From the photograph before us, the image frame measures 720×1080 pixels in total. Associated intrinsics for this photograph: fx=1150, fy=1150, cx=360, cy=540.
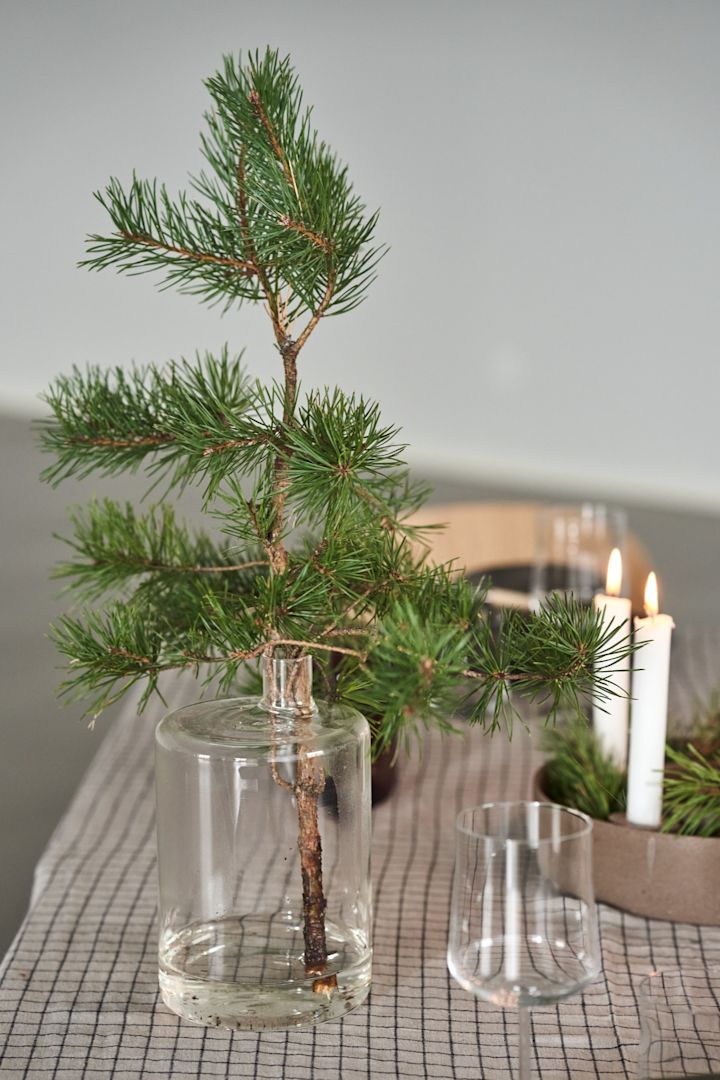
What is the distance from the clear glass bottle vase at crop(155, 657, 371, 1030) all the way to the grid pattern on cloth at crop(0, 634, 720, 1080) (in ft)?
0.07

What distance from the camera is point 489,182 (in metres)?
4.82

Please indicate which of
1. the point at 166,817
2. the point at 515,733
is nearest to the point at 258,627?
the point at 166,817

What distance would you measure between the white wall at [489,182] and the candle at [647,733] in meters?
4.12

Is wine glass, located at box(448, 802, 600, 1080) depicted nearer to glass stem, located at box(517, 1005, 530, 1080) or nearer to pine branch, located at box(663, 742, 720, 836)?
glass stem, located at box(517, 1005, 530, 1080)

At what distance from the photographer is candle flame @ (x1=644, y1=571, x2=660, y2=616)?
0.68m

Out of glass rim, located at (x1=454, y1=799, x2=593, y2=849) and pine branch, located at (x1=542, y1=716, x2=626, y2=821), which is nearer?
glass rim, located at (x1=454, y1=799, x2=593, y2=849)

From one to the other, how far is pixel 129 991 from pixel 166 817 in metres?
0.12

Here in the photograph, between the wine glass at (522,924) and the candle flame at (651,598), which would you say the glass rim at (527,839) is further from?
the candle flame at (651,598)

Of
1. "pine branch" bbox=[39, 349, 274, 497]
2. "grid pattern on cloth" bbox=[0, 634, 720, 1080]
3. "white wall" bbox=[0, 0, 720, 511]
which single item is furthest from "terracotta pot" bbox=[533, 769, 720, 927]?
"white wall" bbox=[0, 0, 720, 511]

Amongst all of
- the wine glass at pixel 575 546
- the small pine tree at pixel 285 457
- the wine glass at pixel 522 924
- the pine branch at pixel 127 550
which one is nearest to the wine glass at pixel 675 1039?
the wine glass at pixel 522 924

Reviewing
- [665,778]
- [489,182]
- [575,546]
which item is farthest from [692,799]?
[489,182]

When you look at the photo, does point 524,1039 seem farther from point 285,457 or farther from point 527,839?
point 285,457

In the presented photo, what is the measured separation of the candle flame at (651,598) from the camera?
675mm

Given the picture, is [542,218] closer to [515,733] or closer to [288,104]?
[515,733]
